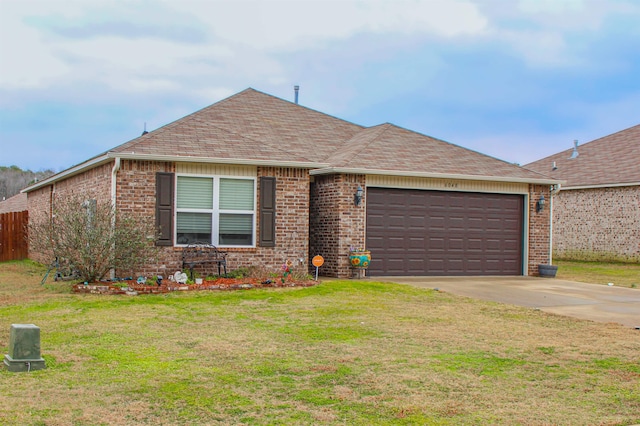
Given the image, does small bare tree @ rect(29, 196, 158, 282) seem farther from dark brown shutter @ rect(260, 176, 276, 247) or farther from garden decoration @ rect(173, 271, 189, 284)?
dark brown shutter @ rect(260, 176, 276, 247)

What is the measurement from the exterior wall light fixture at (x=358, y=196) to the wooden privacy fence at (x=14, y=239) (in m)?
14.6

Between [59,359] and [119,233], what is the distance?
6.25 meters

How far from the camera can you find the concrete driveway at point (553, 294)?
1195 centimetres

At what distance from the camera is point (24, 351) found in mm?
7105

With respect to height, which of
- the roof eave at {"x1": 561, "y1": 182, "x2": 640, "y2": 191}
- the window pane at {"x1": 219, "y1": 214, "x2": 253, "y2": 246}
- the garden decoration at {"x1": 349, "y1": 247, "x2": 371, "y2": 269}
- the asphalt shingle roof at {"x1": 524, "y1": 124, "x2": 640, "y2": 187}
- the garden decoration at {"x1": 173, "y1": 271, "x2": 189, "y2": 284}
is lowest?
the garden decoration at {"x1": 173, "y1": 271, "x2": 189, "y2": 284}

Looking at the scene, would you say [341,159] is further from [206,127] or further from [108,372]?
[108,372]

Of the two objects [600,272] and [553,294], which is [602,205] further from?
[553,294]

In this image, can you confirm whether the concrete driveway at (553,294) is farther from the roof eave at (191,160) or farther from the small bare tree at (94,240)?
the small bare tree at (94,240)

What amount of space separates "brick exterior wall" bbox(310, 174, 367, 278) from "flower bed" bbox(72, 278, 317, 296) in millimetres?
2449

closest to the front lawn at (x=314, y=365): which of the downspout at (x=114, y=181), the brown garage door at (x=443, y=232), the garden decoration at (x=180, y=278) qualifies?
the garden decoration at (x=180, y=278)

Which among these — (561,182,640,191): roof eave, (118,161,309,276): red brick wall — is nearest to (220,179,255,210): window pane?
(118,161,309,276): red brick wall

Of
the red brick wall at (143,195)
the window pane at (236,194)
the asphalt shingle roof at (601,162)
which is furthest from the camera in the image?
the asphalt shingle roof at (601,162)

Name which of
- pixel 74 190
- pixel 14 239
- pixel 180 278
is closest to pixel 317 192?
pixel 180 278

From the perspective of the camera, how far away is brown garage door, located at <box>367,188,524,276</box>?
58.6 feet
